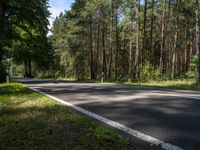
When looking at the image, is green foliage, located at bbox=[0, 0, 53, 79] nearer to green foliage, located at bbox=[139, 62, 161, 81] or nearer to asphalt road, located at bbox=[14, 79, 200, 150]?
asphalt road, located at bbox=[14, 79, 200, 150]

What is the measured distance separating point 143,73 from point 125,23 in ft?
88.9

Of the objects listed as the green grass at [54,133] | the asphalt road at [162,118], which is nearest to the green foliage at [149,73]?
the asphalt road at [162,118]

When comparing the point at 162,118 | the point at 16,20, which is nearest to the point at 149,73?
the point at 16,20

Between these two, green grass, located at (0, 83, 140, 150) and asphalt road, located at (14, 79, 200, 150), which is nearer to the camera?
green grass, located at (0, 83, 140, 150)

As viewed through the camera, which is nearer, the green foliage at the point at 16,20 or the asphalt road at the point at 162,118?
the asphalt road at the point at 162,118

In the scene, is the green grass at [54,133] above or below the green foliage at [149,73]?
below

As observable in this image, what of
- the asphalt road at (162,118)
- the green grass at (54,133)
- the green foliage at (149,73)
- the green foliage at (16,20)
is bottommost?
the green grass at (54,133)

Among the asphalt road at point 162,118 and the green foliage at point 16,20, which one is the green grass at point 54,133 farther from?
the green foliage at point 16,20

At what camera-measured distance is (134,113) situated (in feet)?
27.1

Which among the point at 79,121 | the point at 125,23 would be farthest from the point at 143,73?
the point at 125,23

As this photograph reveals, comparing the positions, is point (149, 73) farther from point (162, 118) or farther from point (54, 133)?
point (54, 133)

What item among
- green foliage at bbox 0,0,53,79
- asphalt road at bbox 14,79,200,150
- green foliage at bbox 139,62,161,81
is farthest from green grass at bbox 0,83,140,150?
green foliage at bbox 139,62,161,81

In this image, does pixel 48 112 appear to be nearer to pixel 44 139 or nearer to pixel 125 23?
pixel 44 139

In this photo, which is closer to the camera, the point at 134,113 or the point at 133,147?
the point at 133,147
